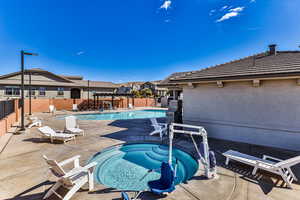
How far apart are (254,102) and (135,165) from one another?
A: 594cm

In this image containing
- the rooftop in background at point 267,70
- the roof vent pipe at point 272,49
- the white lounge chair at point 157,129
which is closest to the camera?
the rooftop in background at point 267,70

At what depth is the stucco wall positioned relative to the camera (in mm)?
5426

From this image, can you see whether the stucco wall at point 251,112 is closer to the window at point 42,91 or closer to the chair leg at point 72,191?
the chair leg at point 72,191

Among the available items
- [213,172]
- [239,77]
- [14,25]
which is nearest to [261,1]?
[239,77]

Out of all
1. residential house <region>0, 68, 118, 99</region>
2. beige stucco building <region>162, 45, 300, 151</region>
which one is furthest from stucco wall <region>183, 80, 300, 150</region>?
residential house <region>0, 68, 118, 99</region>

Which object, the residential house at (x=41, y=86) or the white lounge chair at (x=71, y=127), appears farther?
the residential house at (x=41, y=86)

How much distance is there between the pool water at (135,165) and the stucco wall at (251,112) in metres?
2.90

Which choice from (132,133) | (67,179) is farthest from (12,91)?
(67,179)

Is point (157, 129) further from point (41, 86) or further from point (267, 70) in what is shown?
point (41, 86)

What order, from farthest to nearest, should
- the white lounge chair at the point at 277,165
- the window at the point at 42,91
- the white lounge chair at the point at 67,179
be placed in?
1. the window at the point at 42,91
2. the white lounge chair at the point at 277,165
3. the white lounge chair at the point at 67,179

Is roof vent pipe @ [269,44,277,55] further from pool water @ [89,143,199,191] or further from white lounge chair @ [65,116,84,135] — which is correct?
white lounge chair @ [65,116,84,135]

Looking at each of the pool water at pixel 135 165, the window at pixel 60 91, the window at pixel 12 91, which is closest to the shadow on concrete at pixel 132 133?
the pool water at pixel 135 165

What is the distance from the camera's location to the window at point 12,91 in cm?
1927

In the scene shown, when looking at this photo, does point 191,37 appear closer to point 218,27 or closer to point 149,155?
point 218,27
